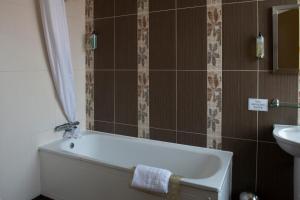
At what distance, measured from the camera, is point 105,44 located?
2.93 meters

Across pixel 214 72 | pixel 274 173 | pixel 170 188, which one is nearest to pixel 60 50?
pixel 214 72

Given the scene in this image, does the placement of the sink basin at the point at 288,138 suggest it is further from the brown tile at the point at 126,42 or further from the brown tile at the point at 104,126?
the brown tile at the point at 104,126

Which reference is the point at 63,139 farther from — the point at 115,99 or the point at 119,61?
the point at 119,61

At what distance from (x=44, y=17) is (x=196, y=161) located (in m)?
1.97

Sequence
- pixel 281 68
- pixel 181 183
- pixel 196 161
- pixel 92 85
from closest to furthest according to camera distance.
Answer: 1. pixel 181 183
2. pixel 281 68
3. pixel 196 161
4. pixel 92 85

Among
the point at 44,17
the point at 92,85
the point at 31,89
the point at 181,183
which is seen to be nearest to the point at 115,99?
the point at 92,85

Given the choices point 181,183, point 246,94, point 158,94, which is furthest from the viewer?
point 158,94

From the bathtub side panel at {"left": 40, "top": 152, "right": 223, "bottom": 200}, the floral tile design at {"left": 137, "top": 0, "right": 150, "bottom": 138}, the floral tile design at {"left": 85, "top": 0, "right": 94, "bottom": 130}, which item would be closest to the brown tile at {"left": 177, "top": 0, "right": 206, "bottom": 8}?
the floral tile design at {"left": 137, "top": 0, "right": 150, "bottom": 138}

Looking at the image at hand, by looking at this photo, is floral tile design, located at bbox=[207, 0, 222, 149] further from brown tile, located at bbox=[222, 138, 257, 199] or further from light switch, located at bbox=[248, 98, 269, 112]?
light switch, located at bbox=[248, 98, 269, 112]

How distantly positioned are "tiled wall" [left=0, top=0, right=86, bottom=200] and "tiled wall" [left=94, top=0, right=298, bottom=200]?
0.69 metres

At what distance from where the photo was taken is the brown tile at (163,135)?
2635 mm

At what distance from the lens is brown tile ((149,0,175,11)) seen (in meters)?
2.53

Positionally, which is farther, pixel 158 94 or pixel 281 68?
pixel 158 94

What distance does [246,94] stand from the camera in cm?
227
